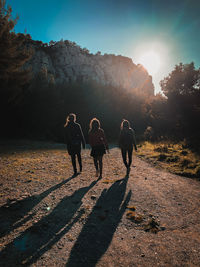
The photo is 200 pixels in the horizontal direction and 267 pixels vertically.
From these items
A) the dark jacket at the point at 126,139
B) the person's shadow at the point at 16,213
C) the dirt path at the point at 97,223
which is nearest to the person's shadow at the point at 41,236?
the dirt path at the point at 97,223

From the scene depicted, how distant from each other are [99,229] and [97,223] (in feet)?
0.69

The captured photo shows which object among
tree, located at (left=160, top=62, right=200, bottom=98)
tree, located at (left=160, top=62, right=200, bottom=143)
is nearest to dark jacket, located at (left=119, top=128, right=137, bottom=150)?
tree, located at (left=160, top=62, right=200, bottom=143)

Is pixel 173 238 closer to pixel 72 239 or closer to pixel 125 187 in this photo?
pixel 72 239

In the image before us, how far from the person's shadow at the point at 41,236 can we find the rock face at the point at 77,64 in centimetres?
4751

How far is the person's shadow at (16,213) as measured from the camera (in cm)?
313

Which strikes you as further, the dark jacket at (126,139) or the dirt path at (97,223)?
the dark jacket at (126,139)

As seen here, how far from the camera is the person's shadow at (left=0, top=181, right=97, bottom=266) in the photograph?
2365 mm

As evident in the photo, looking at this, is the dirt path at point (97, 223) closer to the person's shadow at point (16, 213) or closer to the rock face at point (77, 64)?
the person's shadow at point (16, 213)

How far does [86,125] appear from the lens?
1113 inches

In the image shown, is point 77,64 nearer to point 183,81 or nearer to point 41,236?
point 183,81

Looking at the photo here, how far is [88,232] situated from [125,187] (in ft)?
9.12

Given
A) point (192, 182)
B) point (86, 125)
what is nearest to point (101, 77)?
point (86, 125)

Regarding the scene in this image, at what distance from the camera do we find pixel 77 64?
63.8 m

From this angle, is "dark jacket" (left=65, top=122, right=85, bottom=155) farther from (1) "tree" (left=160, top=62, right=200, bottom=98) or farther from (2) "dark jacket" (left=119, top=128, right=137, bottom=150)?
(1) "tree" (left=160, top=62, right=200, bottom=98)
